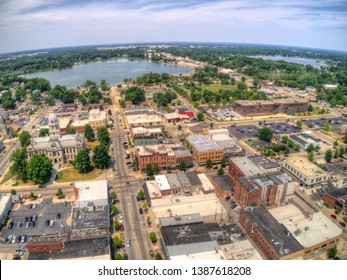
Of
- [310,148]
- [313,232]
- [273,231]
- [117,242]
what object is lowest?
[117,242]

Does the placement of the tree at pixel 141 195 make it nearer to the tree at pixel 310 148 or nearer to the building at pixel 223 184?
the building at pixel 223 184

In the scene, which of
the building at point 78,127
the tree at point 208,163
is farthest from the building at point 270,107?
the building at point 78,127

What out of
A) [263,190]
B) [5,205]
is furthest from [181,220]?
[5,205]

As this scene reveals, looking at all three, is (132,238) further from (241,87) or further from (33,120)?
(241,87)

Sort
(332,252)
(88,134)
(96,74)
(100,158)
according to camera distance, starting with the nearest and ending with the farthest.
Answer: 1. (332,252)
2. (100,158)
3. (88,134)
4. (96,74)

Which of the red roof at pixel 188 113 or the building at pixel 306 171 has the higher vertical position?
the red roof at pixel 188 113

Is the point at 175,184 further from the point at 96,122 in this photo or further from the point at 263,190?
the point at 96,122

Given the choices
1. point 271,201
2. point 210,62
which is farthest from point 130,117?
point 210,62
